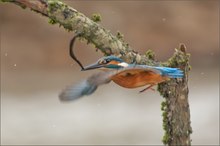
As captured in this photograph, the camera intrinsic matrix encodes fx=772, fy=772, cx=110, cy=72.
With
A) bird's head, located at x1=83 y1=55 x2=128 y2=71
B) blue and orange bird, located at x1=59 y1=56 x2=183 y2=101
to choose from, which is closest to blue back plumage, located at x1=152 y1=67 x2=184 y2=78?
blue and orange bird, located at x1=59 y1=56 x2=183 y2=101

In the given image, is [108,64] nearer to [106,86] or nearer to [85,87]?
[85,87]

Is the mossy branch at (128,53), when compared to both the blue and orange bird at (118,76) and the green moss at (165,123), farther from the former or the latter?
the blue and orange bird at (118,76)

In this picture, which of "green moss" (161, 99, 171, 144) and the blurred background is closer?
→ "green moss" (161, 99, 171, 144)

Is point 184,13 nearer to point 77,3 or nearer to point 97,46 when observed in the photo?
point 77,3

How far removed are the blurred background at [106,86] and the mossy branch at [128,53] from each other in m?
4.48

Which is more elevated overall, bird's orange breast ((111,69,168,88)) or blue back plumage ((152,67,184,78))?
blue back plumage ((152,67,184,78))

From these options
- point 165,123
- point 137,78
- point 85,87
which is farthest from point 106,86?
point 85,87

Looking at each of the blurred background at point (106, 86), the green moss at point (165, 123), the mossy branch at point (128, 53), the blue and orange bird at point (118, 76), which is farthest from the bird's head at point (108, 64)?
the blurred background at point (106, 86)

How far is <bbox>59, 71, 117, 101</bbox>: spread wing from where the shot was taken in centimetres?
246

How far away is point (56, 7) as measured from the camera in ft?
9.08

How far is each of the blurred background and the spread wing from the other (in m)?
4.82

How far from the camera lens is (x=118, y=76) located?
261cm

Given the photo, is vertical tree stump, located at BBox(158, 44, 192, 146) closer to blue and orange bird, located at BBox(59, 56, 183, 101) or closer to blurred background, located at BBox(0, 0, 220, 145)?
blue and orange bird, located at BBox(59, 56, 183, 101)

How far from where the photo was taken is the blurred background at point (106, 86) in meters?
8.00
